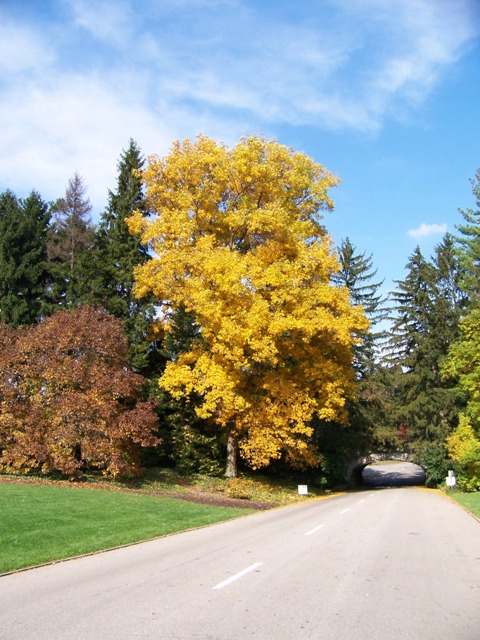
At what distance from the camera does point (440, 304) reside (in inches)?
1937

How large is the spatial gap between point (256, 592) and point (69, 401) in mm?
15703

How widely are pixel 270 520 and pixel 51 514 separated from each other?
6.83m

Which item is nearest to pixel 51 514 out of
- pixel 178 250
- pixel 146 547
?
pixel 146 547

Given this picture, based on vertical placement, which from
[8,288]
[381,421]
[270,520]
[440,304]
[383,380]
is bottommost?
[270,520]

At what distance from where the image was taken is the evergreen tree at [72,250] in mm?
30078

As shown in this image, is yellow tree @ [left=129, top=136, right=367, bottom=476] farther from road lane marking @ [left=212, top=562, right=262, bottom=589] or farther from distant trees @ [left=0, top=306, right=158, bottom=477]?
road lane marking @ [left=212, top=562, right=262, bottom=589]

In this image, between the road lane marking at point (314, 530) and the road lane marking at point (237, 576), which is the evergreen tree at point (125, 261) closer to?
the road lane marking at point (314, 530)

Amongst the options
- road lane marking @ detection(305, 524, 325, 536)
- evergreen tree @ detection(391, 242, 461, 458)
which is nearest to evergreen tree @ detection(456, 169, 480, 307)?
evergreen tree @ detection(391, 242, 461, 458)

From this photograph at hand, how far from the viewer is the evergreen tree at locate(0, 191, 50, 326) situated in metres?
31.1

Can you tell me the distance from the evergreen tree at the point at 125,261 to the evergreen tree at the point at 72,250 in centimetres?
94

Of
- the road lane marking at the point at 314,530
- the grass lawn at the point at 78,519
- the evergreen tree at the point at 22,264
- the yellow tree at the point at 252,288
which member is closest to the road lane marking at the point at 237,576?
the grass lawn at the point at 78,519

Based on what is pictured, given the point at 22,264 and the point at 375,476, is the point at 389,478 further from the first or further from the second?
the point at 22,264

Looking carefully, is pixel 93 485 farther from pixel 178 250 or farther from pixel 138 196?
pixel 138 196

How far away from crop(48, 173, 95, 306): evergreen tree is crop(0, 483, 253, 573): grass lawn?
13331mm
